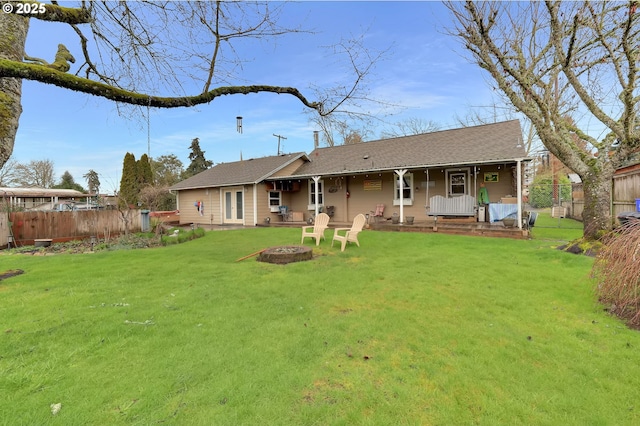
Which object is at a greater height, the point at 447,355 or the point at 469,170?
the point at 469,170

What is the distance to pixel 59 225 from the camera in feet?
37.0

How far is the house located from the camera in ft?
38.1

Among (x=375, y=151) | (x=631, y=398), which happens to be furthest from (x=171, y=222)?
(x=631, y=398)

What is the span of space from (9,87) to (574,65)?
38.1 ft

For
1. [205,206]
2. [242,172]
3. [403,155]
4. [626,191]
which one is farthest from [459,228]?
[205,206]

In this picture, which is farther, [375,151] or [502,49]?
[375,151]

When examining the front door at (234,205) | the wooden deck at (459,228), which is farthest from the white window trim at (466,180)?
the front door at (234,205)

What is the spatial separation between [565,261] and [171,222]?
2127cm

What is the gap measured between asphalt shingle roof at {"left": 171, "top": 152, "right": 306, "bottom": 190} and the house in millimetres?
94

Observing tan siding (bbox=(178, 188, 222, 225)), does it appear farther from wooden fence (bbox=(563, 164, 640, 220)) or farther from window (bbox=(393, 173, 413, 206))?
wooden fence (bbox=(563, 164, 640, 220))

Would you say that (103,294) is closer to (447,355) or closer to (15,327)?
(15,327)

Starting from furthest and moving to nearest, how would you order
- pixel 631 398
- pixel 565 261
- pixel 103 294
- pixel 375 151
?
pixel 375 151 → pixel 565 261 → pixel 103 294 → pixel 631 398

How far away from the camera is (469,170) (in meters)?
12.2

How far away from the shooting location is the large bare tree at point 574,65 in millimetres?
7191
